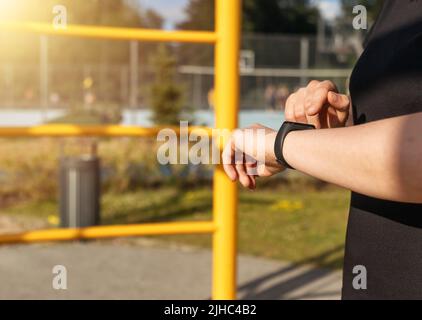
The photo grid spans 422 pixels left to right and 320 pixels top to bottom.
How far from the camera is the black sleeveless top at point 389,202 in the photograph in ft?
3.46

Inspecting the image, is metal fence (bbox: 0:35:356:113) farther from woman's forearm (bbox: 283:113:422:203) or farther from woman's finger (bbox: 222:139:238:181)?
woman's forearm (bbox: 283:113:422:203)

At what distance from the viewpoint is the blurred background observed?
5.63 meters

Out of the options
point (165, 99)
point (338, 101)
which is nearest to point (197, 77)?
point (165, 99)

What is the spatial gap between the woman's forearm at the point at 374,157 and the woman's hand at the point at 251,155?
0.12 metres

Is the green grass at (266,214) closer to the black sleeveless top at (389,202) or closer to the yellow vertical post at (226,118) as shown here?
the yellow vertical post at (226,118)

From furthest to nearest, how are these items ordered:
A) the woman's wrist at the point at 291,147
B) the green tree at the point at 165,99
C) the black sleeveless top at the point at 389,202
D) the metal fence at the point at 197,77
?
the metal fence at the point at 197,77
the green tree at the point at 165,99
the black sleeveless top at the point at 389,202
the woman's wrist at the point at 291,147

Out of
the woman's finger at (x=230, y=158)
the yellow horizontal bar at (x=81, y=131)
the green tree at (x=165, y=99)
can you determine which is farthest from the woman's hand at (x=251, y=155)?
the green tree at (x=165, y=99)

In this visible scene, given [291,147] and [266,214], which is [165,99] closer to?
[266,214]

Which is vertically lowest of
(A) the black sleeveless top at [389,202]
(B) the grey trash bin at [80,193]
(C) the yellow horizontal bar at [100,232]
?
(B) the grey trash bin at [80,193]

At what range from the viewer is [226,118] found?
240cm

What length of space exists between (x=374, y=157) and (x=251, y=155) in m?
0.26

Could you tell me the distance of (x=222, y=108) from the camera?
2.41m
